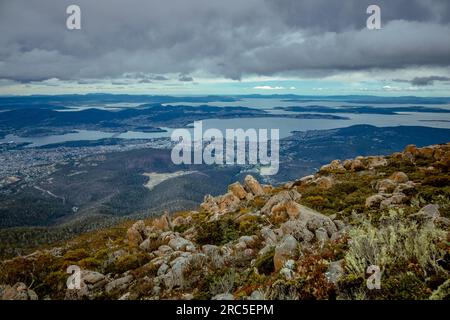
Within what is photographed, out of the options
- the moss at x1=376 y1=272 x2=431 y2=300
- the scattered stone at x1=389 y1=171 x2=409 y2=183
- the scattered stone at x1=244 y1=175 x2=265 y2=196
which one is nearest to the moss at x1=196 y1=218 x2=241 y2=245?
the moss at x1=376 y1=272 x2=431 y2=300

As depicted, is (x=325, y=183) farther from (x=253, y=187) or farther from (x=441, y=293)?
(x=441, y=293)

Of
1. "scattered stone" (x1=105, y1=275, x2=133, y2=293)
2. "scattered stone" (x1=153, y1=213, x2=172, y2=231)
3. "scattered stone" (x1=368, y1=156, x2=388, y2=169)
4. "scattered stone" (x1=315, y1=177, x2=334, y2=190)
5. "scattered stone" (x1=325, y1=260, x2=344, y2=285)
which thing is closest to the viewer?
"scattered stone" (x1=325, y1=260, x2=344, y2=285)

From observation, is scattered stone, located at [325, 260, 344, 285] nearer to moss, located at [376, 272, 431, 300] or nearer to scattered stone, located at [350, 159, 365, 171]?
moss, located at [376, 272, 431, 300]

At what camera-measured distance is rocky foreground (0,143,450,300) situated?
6566mm

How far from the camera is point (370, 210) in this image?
13.5 metres

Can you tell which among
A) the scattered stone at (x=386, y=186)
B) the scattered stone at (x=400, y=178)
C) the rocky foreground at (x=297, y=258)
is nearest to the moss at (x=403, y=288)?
the rocky foreground at (x=297, y=258)

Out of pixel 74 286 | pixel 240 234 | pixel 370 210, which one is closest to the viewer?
pixel 74 286

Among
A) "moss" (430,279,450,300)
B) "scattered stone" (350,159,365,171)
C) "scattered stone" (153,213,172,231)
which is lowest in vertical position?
"scattered stone" (153,213,172,231)

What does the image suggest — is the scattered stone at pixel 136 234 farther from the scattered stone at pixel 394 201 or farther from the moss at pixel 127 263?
the scattered stone at pixel 394 201

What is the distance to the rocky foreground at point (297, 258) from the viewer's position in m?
6.57
